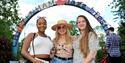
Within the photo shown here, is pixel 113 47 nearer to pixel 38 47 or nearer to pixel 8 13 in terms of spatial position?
pixel 38 47

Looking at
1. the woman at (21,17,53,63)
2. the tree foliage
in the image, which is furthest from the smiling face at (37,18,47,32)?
the tree foliage

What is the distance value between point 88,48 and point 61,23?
868mm

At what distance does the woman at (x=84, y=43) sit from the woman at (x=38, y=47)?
0.60 m

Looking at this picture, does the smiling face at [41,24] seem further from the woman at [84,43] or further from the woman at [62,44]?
the woman at [84,43]

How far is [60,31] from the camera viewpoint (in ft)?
28.2

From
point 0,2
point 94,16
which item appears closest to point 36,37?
point 94,16

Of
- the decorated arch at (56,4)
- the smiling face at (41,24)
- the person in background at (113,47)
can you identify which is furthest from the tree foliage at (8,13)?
the smiling face at (41,24)

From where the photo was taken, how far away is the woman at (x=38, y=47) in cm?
852

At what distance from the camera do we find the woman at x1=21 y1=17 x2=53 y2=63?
8516 mm

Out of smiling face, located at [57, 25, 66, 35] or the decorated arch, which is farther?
the decorated arch

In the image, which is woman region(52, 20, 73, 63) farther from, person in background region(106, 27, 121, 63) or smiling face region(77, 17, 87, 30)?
person in background region(106, 27, 121, 63)

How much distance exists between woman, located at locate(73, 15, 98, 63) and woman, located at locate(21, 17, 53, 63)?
23.8 inches

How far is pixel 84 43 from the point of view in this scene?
7.99 m

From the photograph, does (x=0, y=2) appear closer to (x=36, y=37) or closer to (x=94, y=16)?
(x=94, y=16)
